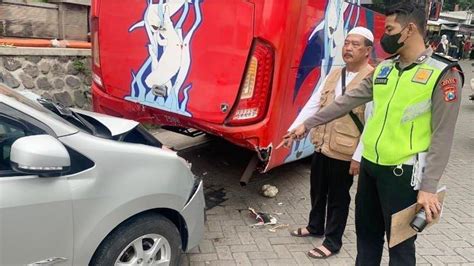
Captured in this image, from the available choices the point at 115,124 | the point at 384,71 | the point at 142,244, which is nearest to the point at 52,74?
the point at 115,124

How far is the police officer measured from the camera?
2.21m

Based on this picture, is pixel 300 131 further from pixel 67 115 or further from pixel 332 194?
pixel 67 115

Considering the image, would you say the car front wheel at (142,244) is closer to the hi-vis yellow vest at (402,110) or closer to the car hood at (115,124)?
the car hood at (115,124)

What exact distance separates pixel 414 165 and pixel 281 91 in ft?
5.31

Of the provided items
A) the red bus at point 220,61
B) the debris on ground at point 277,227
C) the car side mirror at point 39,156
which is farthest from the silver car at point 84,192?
the debris on ground at point 277,227

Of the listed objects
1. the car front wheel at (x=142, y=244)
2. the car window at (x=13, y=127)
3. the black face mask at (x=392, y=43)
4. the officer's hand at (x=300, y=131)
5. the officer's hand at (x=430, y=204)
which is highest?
the black face mask at (x=392, y=43)

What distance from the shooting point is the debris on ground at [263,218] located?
4.20m

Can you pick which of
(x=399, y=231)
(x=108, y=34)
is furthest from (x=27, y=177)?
(x=108, y=34)

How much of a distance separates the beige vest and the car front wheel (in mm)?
1345

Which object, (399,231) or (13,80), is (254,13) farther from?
(13,80)

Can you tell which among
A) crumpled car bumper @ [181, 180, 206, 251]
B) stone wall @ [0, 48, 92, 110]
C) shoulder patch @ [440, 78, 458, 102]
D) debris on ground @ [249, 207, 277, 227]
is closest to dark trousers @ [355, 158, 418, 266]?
shoulder patch @ [440, 78, 458, 102]

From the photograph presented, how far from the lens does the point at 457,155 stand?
24.1ft

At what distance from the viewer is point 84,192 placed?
2252 millimetres

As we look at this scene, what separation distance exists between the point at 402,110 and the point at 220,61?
1.79 m
